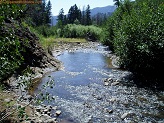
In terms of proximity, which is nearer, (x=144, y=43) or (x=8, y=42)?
(x=8, y=42)

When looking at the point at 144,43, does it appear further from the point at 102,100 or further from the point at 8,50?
the point at 8,50

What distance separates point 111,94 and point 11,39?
493 inches

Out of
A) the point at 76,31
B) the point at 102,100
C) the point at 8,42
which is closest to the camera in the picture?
the point at 8,42

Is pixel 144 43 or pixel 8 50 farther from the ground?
pixel 8 50

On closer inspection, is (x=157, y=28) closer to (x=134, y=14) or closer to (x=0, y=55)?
(x=134, y=14)

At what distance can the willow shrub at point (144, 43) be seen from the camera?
755 inches

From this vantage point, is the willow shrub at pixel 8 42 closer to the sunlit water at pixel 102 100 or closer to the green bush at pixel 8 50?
the green bush at pixel 8 50

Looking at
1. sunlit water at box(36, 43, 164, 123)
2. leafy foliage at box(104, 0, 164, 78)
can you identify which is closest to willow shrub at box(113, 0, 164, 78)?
leafy foliage at box(104, 0, 164, 78)

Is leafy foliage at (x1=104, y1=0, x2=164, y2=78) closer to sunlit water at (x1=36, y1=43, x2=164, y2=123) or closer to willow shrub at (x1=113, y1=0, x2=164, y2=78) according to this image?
willow shrub at (x1=113, y1=0, x2=164, y2=78)

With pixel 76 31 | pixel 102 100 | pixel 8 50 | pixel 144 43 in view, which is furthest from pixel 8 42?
pixel 76 31

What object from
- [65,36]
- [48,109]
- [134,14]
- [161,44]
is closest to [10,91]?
[48,109]

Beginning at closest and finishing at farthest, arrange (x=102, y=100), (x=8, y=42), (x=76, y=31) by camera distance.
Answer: (x=8, y=42) → (x=102, y=100) → (x=76, y=31)

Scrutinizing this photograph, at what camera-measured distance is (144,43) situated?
1944cm

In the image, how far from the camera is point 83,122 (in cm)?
1154
